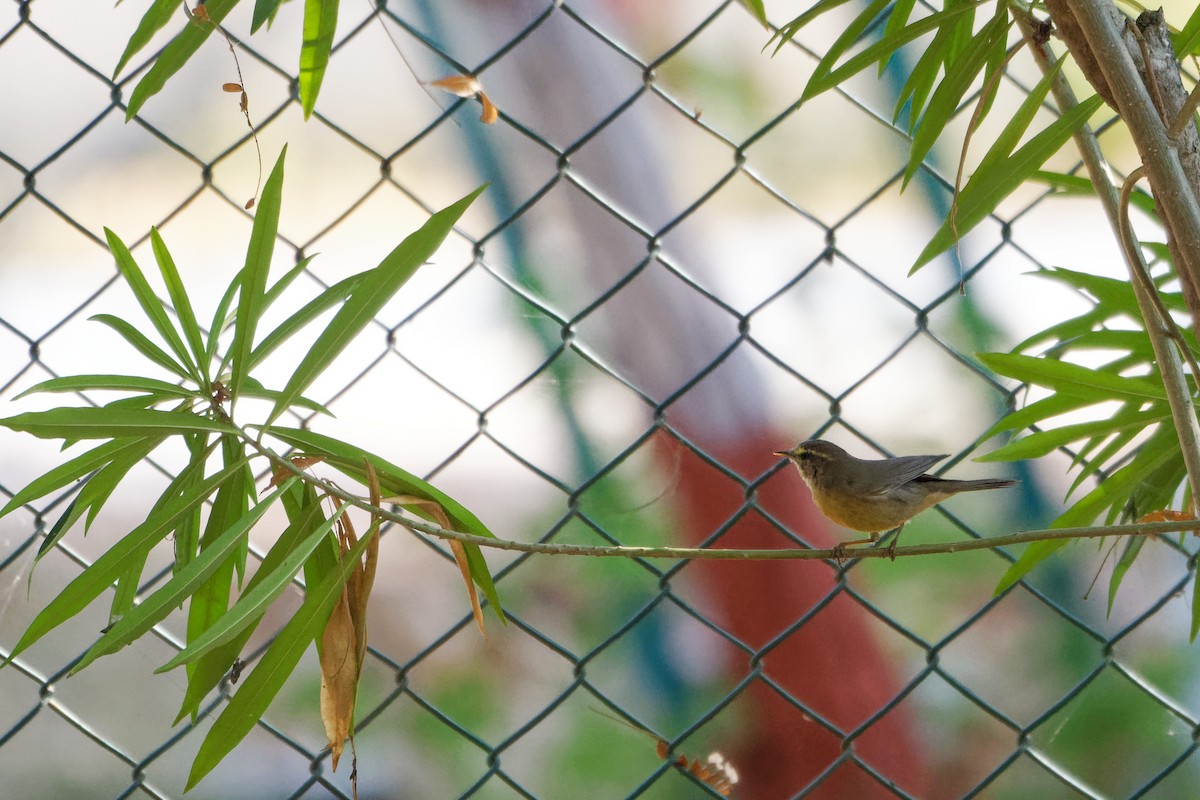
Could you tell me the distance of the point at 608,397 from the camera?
1782 millimetres

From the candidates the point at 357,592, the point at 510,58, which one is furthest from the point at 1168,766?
the point at 510,58

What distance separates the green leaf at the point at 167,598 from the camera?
38.3 inches

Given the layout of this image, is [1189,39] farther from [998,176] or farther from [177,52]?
[177,52]

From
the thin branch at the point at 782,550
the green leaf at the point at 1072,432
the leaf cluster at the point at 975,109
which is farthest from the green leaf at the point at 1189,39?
the thin branch at the point at 782,550

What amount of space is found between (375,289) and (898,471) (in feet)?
2.90

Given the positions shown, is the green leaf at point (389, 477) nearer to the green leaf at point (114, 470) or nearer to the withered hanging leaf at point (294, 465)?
the withered hanging leaf at point (294, 465)

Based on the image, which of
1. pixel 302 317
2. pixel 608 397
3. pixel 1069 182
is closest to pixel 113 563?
pixel 302 317

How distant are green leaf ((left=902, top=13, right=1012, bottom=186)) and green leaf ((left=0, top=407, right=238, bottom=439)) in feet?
2.70

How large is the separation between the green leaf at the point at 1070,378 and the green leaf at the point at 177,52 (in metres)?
0.91

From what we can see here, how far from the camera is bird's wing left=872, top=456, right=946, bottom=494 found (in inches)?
61.9

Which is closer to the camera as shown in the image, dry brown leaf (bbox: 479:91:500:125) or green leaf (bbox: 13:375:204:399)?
green leaf (bbox: 13:375:204:399)

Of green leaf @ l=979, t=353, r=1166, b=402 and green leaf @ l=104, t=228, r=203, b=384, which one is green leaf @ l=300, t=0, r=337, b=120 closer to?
green leaf @ l=104, t=228, r=203, b=384

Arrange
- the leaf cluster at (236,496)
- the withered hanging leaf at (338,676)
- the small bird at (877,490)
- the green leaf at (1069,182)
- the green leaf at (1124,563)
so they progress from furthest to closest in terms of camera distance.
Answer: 1. the small bird at (877,490)
2. the green leaf at (1124,563)
3. the green leaf at (1069,182)
4. the withered hanging leaf at (338,676)
5. the leaf cluster at (236,496)

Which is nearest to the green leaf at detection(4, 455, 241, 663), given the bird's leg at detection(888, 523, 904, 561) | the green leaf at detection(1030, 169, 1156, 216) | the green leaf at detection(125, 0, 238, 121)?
the green leaf at detection(125, 0, 238, 121)
